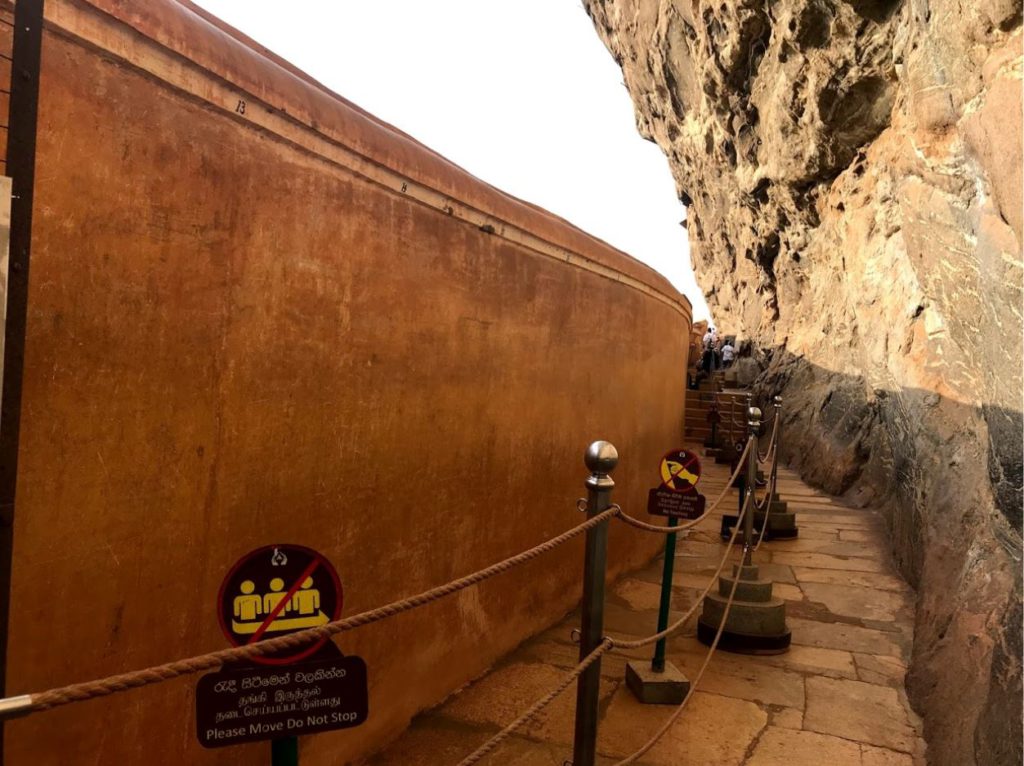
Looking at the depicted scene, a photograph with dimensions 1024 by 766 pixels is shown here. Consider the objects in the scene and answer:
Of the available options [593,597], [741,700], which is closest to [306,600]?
[593,597]

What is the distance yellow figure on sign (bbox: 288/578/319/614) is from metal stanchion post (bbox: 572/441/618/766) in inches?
34.2

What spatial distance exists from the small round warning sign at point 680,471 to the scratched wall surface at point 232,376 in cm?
88

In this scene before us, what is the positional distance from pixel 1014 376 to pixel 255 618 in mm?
3294

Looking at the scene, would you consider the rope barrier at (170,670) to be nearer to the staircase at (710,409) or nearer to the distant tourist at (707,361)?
the staircase at (710,409)

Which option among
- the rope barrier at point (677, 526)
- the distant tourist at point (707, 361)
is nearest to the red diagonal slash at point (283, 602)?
the rope barrier at point (677, 526)

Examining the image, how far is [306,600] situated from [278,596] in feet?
0.19

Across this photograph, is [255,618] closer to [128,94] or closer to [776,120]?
[128,94]

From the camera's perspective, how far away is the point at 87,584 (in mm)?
1915

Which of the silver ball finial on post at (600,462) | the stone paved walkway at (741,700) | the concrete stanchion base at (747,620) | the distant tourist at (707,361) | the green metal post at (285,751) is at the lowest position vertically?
the stone paved walkway at (741,700)

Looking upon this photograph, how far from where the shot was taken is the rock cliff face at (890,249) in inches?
131

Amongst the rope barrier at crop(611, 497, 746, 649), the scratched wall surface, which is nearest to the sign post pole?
the rope barrier at crop(611, 497, 746, 649)

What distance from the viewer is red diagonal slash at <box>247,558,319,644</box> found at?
144 cm

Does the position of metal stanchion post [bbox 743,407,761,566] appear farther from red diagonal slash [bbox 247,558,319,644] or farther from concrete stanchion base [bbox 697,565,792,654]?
red diagonal slash [bbox 247,558,319,644]

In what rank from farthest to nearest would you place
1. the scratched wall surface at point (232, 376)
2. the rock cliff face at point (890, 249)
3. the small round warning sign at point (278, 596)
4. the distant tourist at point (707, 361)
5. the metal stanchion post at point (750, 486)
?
1. the distant tourist at point (707, 361)
2. the metal stanchion post at point (750, 486)
3. the rock cliff face at point (890, 249)
4. the scratched wall surface at point (232, 376)
5. the small round warning sign at point (278, 596)
